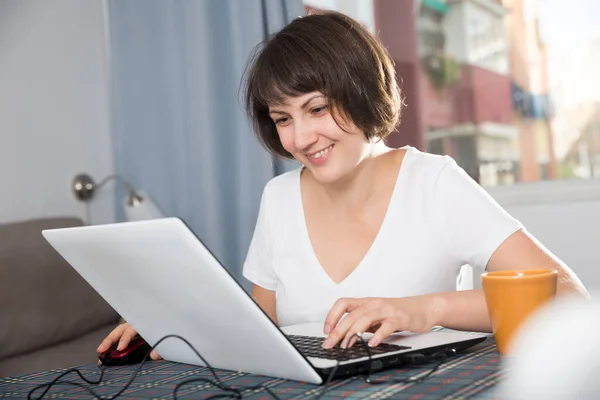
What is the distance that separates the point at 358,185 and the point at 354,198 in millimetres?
27

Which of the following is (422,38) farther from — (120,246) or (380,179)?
(120,246)

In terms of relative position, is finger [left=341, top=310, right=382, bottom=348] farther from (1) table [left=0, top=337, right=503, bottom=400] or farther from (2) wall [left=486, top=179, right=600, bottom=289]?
(2) wall [left=486, top=179, right=600, bottom=289]

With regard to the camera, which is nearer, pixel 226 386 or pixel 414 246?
pixel 226 386

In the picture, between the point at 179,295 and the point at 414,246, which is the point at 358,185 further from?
the point at 179,295

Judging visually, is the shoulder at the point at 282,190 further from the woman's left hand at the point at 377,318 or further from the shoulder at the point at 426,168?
the woman's left hand at the point at 377,318

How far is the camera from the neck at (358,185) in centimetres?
159

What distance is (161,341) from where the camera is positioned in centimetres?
109

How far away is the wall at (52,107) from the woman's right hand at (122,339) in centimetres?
131

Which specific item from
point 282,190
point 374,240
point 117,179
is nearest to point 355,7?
point 117,179

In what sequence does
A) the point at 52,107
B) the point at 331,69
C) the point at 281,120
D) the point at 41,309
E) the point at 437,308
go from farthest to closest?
the point at 52,107, the point at 41,309, the point at 281,120, the point at 331,69, the point at 437,308

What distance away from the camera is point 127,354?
1171 millimetres

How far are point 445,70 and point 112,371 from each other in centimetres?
202

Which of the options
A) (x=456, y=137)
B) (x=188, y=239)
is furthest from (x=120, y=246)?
(x=456, y=137)

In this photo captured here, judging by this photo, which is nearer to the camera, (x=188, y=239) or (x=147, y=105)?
(x=188, y=239)
